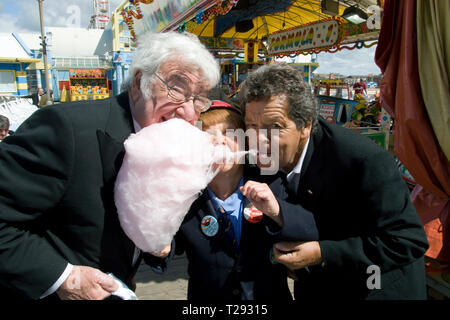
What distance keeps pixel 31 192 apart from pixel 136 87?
0.60m

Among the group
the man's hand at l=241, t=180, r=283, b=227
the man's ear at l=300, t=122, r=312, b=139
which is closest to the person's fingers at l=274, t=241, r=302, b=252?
the man's hand at l=241, t=180, r=283, b=227

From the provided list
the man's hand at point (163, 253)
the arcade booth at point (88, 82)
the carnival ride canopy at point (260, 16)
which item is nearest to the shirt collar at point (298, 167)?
the man's hand at point (163, 253)

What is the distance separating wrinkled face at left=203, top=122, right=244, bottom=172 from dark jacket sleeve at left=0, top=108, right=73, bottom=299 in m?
0.60

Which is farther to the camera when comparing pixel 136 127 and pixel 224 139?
pixel 224 139

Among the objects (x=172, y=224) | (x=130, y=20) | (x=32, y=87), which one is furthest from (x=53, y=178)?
(x=32, y=87)

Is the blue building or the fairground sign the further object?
the blue building

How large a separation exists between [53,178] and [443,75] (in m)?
2.23

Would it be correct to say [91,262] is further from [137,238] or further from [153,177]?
[153,177]

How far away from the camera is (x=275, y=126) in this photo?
1.39 metres

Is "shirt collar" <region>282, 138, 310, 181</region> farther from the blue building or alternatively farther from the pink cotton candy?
the blue building

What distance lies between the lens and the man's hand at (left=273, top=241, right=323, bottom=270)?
4.12 ft

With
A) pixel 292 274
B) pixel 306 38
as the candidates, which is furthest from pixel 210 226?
pixel 306 38

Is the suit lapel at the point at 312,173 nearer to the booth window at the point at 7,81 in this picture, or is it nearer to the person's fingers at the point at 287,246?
the person's fingers at the point at 287,246

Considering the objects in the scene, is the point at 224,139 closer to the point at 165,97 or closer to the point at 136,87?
the point at 165,97
